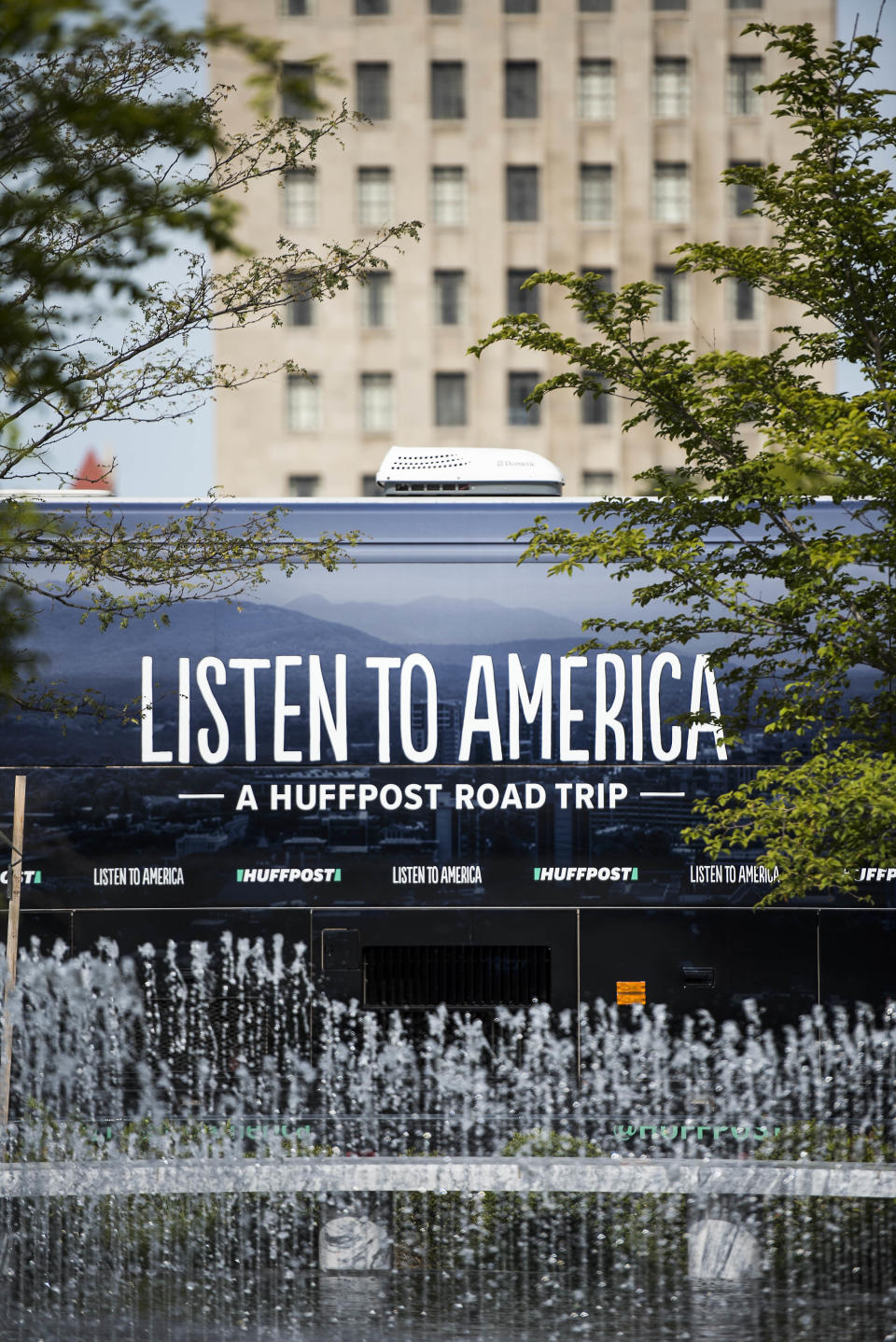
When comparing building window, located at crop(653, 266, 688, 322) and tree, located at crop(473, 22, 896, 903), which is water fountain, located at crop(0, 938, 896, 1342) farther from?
A: building window, located at crop(653, 266, 688, 322)

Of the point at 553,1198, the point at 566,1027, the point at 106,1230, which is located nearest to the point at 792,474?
the point at 566,1027

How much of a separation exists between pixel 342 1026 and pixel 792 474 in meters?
4.32

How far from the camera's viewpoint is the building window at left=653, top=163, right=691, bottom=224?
39562 mm

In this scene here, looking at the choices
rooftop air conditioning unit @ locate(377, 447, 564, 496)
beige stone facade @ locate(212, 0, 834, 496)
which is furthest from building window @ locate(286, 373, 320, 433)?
rooftop air conditioning unit @ locate(377, 447, 564, 496)

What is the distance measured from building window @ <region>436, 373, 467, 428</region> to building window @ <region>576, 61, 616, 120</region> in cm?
797

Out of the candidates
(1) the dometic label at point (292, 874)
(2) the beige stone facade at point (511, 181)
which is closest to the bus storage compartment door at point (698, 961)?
(1) the dometic label at point (292, 874)

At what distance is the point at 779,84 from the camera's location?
7387 millimetres

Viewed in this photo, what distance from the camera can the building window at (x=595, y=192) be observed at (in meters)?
39.3

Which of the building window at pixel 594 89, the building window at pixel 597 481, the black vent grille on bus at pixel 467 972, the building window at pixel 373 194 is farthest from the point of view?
the building window at pixel 594 89

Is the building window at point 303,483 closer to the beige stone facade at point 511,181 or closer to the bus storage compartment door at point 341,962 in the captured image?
the beige stone facade at point 511,181

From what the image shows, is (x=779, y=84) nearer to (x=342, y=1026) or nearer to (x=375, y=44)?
(x=342, y=1026)

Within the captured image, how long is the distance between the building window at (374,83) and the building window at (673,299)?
8.56 meters

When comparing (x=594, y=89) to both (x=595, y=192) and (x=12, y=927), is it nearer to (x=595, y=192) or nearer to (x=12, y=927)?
(x=595, y=192)

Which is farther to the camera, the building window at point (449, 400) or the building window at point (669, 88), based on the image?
the building window at point (669, 88)
